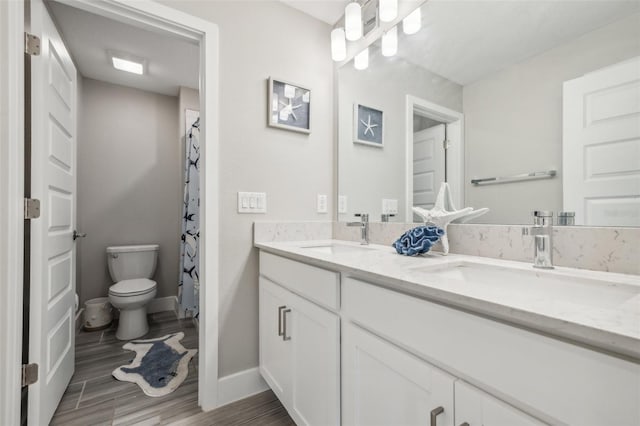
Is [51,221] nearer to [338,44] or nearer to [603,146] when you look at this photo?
[338,44]

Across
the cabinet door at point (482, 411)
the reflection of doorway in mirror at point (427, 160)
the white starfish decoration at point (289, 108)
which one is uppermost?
the white starfish decoration at point (289, 108)

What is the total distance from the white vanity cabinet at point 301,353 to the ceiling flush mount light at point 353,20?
1346 millimetres

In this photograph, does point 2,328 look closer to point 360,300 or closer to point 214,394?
point 214,394

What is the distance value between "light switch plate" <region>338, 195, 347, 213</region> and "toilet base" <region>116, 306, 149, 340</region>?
6.05 feet

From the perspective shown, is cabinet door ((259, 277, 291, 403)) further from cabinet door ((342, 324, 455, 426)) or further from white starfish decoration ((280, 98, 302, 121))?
white starfish decoration ((280, 98, 302, 121))

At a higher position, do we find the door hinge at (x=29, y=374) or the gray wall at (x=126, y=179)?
the gray wall at (x=126, y=179)

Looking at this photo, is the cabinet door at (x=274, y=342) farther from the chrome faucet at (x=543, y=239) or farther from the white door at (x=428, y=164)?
the chrome faucet at (x=543, y=239)

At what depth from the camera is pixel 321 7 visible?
69.4 inches

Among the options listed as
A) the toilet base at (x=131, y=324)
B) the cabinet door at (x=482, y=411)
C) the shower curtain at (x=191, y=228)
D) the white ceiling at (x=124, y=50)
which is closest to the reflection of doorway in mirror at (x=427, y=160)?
the cabinet door at (x=482, y=411)

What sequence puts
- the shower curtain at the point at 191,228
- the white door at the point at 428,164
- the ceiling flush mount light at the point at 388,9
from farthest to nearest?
the shower curtain at the point at 191,228
the ceiling flush mount light at the point at 388,9
the white door at the point at 428,164

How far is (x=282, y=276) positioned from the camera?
52.7 inches

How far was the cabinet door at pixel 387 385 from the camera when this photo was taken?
647 mm

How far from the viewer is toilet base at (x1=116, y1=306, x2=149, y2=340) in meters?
2.29

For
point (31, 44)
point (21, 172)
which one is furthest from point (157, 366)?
point (31, 44)
